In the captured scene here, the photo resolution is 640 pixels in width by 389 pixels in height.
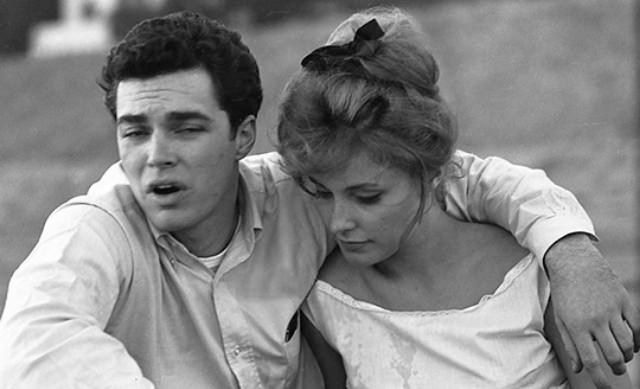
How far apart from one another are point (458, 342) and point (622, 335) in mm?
427

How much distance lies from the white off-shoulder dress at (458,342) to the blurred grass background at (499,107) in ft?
33.1

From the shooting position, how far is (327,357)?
10.9 ft

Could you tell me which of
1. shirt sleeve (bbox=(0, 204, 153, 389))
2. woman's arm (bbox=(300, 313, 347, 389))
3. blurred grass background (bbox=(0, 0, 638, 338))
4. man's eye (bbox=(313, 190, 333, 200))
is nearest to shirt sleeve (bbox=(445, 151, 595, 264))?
man's eye (bbox=(313, 190, 333, 200))

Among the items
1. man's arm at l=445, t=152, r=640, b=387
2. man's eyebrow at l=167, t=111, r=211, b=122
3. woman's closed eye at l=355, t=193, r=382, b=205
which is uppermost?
man's eyebrow at l=167, t=111, r=211, b=122

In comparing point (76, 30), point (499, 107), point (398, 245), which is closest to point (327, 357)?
point (398, 245)

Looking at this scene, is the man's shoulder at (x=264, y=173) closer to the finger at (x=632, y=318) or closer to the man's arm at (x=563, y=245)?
the man's arm at (x=563, y=245)

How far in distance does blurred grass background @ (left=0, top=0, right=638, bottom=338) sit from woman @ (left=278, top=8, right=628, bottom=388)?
10.0m

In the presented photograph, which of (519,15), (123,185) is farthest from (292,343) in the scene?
(519,15)

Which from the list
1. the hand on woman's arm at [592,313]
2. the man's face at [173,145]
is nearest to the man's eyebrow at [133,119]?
the man's face at [173,145]

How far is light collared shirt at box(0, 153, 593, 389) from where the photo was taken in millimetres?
2570

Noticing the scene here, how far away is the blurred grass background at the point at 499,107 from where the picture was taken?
15625 mm

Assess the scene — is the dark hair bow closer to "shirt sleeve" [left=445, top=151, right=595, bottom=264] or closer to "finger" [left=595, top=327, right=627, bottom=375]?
"shirt sleeve" [left=445, top=151, right=595, bottom=264]

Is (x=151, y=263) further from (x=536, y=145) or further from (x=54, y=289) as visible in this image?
(x=536, y=145)

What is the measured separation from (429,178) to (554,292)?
1.38ft
